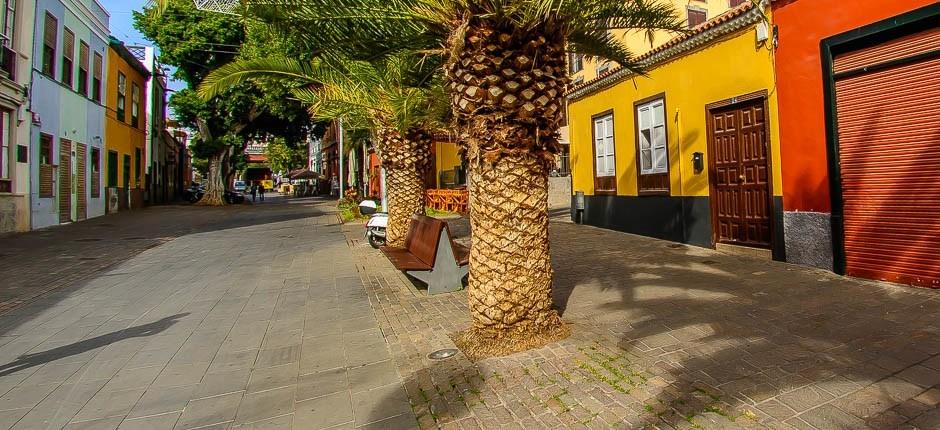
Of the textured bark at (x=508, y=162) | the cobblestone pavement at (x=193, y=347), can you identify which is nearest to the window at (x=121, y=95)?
the cobblestone pavement at (x=193, y=347)

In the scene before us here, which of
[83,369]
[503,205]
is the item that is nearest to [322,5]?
[503,205]

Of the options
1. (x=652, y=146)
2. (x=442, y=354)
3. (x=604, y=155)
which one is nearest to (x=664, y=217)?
(x=652, y=146)

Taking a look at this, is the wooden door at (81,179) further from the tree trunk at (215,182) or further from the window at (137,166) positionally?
the tree trunk at (215,182)

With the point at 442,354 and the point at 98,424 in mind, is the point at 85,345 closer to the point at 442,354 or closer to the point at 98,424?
the point at 98,424

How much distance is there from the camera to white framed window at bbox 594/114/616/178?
11222mm

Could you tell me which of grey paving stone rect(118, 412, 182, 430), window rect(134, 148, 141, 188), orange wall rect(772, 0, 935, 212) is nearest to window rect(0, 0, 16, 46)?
window rect(134, 148, 141, 188)

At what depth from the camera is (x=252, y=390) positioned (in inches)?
133

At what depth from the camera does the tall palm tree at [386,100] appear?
7004mm

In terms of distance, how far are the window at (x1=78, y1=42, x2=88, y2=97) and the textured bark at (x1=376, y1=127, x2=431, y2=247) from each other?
14093 mm

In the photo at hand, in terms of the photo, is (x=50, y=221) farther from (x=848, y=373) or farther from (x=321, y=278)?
(x=848, y=373)

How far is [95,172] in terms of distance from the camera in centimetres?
1780

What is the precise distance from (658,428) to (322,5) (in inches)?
168

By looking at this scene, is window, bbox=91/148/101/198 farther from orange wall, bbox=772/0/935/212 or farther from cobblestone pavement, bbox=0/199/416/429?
orange wall, bbox=772/0/935/212

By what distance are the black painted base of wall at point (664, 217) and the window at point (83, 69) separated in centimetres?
1736
